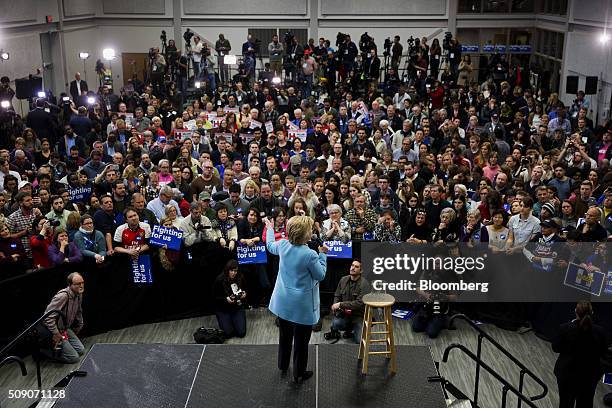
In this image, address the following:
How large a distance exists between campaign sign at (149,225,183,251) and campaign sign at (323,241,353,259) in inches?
79.0

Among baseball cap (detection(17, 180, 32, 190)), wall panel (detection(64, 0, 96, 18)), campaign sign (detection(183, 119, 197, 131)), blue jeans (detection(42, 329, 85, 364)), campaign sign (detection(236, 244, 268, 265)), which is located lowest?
blue jeans (detection(42, 329, 85, 364))

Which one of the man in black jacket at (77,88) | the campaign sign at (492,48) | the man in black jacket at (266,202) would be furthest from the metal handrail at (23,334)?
the campaign sign at (492,48)

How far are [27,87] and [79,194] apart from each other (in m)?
8.11

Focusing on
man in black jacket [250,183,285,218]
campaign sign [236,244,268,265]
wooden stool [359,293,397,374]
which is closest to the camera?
wooden stool [359,293,397,374]

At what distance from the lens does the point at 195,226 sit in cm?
941

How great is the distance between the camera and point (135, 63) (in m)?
25.3

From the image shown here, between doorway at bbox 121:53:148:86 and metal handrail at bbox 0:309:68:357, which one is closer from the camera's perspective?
metal handrail at bbox 0:309:68:357

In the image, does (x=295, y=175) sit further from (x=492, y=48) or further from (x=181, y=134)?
(x=492, y=48)

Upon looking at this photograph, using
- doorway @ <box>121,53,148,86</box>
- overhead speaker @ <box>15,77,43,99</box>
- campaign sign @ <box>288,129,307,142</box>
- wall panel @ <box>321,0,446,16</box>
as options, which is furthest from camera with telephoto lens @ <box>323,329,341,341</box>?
doorway @ <box>121,53,148,86</box>

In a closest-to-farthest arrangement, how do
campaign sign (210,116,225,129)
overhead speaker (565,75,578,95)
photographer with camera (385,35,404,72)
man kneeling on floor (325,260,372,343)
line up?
man kneeling on floor (325,260,372,343) < campaign sign (210,116,225,129) < overhead speaker (565,75,578,95) < photographer with camera (385,35,404,72)

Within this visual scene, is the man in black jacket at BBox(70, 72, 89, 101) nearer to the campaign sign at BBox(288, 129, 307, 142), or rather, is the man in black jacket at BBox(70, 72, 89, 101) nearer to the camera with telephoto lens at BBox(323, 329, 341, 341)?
the campaign sign at BBox(288, 129, 307, 142)

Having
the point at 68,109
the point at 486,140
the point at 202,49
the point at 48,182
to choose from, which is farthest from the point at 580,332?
the point at 202,49

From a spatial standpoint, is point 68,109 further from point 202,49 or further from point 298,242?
point 298,242

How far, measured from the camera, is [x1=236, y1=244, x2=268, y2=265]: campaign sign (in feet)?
30.8
